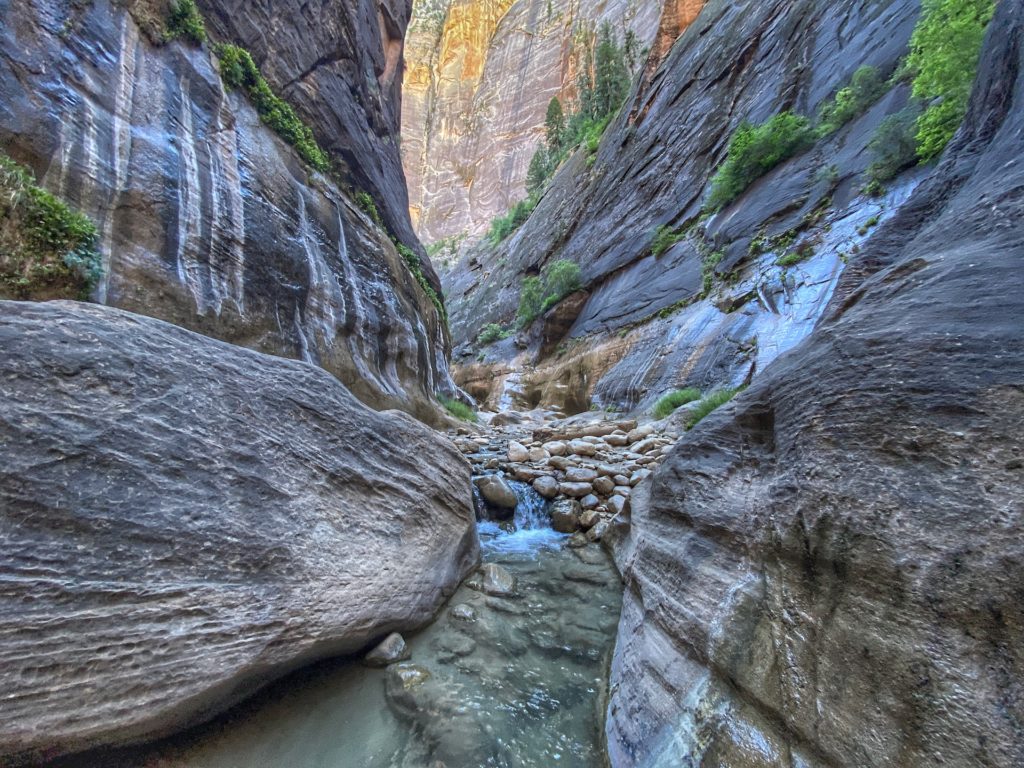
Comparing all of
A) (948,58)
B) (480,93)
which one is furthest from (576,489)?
(480,93)

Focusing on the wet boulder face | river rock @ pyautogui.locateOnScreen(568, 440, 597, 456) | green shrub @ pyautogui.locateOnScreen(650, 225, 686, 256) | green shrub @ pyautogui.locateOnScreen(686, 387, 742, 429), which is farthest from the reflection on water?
green shrub @ pyautogui.locateOnScreen(650, 225, 686, 256)

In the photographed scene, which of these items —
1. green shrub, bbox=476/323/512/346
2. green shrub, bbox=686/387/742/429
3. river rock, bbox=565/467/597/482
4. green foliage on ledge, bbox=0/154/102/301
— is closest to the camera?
green foliage on ledge, bbox=0/154/102/301

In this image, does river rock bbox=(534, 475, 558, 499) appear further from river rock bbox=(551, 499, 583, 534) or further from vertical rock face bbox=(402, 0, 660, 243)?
vertical rock face bbox=(402, 0, 660, 243)

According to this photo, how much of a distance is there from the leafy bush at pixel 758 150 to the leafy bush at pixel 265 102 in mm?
11333

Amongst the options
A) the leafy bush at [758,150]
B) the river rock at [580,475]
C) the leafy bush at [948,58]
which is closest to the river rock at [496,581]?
the river rock at [580,475]

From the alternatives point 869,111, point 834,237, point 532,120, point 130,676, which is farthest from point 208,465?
point 532,120

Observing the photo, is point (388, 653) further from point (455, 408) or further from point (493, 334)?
point (493, 334)

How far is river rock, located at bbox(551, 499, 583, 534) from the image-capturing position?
5117mm

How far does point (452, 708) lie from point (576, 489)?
3.66 m

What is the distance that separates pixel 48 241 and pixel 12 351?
3.33 metres

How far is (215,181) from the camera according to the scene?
5.75 metres

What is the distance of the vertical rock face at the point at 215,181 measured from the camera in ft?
14.4

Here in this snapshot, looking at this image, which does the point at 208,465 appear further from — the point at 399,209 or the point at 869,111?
the point at 869,111

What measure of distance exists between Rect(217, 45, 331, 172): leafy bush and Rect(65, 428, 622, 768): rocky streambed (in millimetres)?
8899
